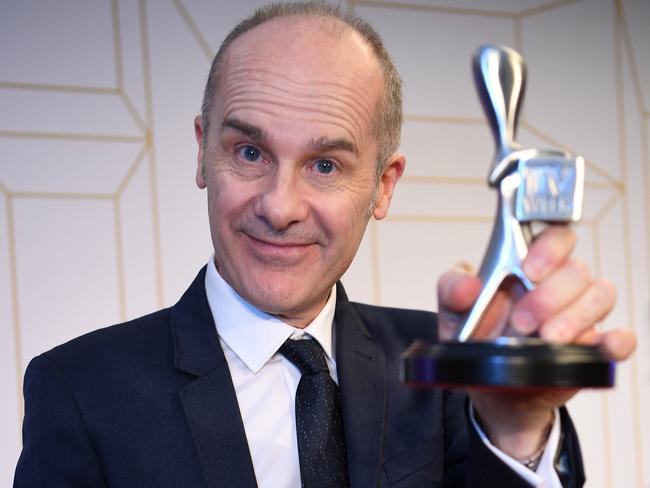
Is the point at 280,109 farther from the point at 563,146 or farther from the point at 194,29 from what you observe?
the point at 563,146

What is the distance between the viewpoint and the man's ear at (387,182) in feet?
4.55

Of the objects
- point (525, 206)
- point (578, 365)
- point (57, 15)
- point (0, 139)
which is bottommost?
point (578, 365)

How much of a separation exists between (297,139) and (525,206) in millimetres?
458

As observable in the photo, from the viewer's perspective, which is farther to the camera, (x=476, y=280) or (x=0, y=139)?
(x=0, y=139)

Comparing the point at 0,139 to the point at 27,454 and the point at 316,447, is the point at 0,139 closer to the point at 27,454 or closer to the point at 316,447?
the point at 27,454

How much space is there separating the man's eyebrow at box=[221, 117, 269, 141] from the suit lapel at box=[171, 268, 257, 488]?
0.92ft

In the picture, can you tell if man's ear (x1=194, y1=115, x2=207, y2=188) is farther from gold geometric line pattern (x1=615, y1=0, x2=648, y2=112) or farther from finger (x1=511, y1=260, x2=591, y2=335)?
gold geometric line pattern (x1=615, y1=0, x2=648, y2=112)

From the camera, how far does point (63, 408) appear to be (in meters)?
1.20

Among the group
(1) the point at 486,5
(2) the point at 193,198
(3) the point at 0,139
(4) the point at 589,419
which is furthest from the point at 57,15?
(4) the point at 589,419

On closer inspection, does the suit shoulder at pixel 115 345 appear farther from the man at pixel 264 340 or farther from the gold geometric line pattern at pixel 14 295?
the gold geometric line pattern at pixel 14 295

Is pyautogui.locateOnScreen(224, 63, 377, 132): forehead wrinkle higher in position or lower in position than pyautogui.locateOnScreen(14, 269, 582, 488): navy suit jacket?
higher

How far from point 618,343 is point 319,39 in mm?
620

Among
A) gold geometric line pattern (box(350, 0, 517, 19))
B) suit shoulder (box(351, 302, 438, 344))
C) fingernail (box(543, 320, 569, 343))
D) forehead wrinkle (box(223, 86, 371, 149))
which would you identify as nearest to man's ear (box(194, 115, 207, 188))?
forehead wrinkle (box(223, 86, 371, 149))

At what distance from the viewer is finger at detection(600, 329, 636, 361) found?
788 mm
